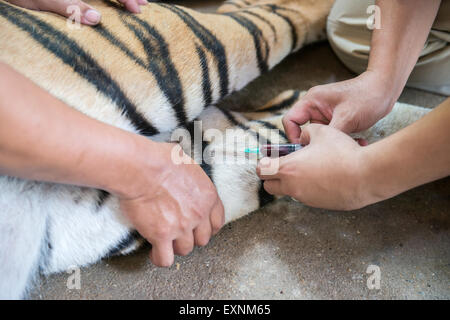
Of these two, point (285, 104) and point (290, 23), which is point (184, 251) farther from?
point (290, 23)

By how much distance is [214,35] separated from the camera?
0.76 m

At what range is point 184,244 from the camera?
63cm

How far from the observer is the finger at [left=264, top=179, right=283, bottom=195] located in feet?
2.14

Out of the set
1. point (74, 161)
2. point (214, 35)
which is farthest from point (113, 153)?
point (214, 35)

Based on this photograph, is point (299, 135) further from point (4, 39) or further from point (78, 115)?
point (4, 39)

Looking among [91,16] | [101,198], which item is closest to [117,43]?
[91,16]

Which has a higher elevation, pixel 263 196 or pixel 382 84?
pixel 382 84

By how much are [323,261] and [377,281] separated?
0.10 metres

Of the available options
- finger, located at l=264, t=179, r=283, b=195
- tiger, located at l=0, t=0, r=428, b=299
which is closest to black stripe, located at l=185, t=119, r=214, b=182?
tiger, located at l=0, t=0, r=428, b=299

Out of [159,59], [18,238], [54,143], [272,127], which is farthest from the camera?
[272,127]

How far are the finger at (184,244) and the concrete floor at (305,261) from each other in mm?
41

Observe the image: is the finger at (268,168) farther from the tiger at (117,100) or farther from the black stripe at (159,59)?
the black stripe at (159,59)

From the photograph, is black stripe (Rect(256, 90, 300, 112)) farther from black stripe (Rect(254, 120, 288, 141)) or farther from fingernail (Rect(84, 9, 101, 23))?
fingernail (Rect(84, 9, 101, 23))

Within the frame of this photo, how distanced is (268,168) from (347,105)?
0.65ft
